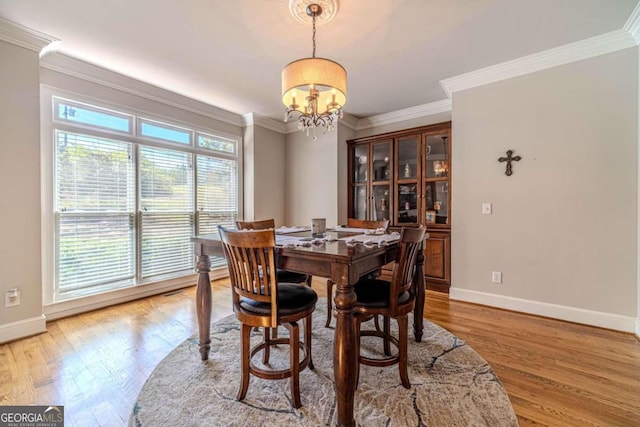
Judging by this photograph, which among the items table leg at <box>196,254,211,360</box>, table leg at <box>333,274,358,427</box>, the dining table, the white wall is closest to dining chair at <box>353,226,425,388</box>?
the dining table

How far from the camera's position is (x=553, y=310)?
270cm

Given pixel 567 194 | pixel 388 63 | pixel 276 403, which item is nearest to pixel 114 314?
pixel 276 403

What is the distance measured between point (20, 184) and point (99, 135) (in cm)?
88

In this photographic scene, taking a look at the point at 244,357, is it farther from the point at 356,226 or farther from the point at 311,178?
the point at 311,178

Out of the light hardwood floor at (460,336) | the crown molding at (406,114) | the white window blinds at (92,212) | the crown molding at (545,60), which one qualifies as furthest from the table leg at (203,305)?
the crown molding at (406,114)

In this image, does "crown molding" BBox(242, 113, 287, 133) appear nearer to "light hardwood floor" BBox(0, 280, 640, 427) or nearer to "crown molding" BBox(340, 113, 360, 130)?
"crown molding" BBox(340, 113, 360, 130)

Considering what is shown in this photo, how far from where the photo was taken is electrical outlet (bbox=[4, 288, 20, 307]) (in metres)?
2.25

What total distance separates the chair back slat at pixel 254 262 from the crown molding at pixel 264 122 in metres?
3.26

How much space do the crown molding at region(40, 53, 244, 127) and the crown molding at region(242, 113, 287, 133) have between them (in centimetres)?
27

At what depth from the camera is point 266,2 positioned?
6.37 feet

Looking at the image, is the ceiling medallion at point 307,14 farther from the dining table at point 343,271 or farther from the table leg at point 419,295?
the table leg at point 419,295

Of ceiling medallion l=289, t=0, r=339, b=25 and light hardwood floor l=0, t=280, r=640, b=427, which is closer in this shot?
light hardwood floor l=0, t=280, r=640, b=427

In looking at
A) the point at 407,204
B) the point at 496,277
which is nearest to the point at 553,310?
the point at 496,277

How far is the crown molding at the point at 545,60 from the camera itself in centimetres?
A: 238
